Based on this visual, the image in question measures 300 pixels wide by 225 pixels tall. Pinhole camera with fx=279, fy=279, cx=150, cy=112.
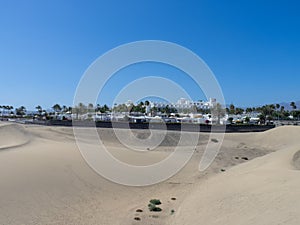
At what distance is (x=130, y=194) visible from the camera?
616 inches

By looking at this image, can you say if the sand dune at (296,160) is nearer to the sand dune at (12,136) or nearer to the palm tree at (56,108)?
the sand dune at (12,136)

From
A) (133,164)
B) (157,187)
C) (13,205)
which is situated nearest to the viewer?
(13,205)

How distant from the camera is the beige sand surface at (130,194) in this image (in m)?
8.77

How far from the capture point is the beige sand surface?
8.77m

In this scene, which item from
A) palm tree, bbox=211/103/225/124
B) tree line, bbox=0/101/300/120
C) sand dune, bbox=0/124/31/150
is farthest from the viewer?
tree line, bbox=0/101/300/120

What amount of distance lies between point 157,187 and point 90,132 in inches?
917

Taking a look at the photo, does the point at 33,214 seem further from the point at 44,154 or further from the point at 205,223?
the point at 44,154

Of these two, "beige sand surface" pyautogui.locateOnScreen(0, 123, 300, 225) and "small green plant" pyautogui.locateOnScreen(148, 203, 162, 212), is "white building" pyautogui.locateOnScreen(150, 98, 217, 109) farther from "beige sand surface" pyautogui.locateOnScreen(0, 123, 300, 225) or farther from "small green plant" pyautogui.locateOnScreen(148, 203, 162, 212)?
"small green plant" pyautogui.locateOnScreen(148, 203, 162, 212)

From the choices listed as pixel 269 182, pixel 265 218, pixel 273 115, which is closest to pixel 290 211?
pixel 265 218

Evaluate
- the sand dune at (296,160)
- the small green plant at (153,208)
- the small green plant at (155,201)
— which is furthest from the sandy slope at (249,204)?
the sand dune at (296,160)

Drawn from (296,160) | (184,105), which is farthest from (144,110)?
(296,160)

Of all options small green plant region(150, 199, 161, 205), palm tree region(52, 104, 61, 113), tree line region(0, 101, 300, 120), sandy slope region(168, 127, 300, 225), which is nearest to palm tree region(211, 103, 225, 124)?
tree line region(0, 101, 300, 120)

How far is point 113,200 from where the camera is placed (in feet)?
47.3

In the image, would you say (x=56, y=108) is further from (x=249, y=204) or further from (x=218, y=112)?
(x=249, y=204)
